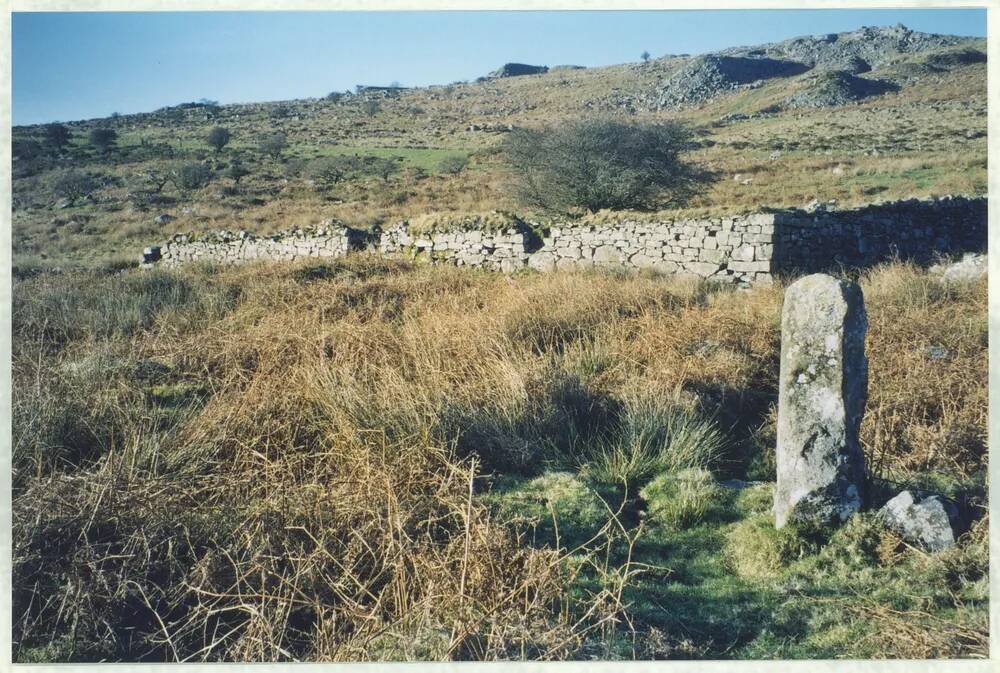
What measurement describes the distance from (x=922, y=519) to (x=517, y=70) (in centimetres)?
11229

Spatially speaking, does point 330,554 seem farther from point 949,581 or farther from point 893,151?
point 893,151

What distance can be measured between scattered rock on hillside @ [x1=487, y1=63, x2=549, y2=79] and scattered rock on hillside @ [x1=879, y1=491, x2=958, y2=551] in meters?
107

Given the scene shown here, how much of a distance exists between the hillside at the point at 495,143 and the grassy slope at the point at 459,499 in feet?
23.0

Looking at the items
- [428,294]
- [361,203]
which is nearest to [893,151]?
[361,203]

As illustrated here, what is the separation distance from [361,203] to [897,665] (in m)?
26.8

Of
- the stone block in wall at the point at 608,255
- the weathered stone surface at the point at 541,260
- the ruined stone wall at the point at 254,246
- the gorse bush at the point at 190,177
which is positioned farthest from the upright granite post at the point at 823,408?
the gorse bush at the point at 190,177

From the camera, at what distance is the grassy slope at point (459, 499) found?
2.69m

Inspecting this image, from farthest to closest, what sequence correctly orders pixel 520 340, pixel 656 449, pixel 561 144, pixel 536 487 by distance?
pixel 561 144
pixel 520 340
pixel 656 449
pixel 536 487

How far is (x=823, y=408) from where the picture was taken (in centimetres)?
342

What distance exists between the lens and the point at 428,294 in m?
9.33

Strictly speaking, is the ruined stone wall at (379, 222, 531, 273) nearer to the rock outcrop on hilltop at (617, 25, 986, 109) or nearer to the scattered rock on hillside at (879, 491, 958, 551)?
the scattered rock on hillside at (879, 491, 958, 551)

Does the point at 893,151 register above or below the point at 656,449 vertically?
above

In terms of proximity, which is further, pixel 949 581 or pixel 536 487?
pixel 536 487

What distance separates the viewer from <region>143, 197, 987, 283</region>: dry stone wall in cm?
1072
